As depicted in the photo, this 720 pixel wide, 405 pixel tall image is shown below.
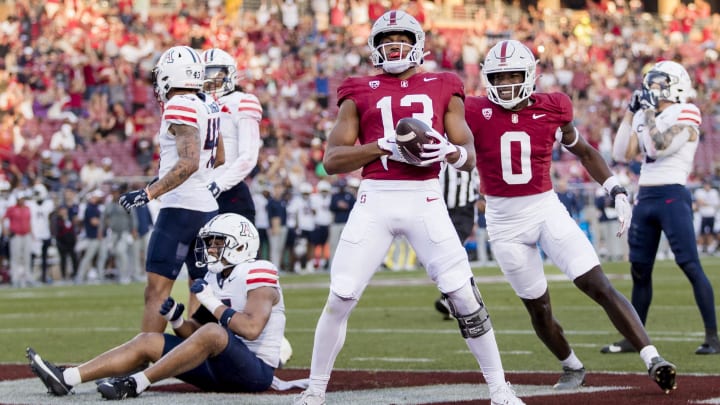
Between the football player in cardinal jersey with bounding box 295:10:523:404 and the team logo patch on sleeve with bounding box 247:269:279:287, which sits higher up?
the football player in cardinal jersey with bounding box 295:10:523:404

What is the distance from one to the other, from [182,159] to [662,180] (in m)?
3.40

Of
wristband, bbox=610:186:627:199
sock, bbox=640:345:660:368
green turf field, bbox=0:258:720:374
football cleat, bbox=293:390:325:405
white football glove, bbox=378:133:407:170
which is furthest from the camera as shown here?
green turf field, bbox=0:258:720:374

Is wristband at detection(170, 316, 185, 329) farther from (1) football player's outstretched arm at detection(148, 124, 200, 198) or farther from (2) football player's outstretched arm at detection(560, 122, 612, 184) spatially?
(2) football player's outstretched arm at detection(560, 122, 612, 184)

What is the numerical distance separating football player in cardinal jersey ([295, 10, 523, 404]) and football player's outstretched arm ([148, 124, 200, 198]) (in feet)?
4.75

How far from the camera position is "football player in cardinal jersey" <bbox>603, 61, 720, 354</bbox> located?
28.0ft

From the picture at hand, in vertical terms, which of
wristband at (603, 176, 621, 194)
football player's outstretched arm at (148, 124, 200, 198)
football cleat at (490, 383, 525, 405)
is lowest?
football cleat at (490, 383, 525, 405)

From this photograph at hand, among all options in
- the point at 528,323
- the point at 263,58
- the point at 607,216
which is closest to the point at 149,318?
the point at 528,323

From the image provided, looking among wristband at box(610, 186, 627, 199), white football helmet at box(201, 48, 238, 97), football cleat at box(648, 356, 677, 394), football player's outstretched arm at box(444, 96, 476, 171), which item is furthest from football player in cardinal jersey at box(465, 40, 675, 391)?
white football helmet at box(201, 48, 238, 97)

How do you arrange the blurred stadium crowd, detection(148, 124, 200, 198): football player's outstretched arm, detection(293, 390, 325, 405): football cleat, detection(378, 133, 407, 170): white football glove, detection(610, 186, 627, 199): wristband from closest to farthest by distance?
detection(378, 133, 407, 170): white football glove < detection(293, 390, 325, 405): football cleat < detection(610, 186, 627, 199): wristband < detection(148, 124, 200, 198): football player's outstretched arm < the blurred stadium crowd

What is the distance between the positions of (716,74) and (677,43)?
101 inches

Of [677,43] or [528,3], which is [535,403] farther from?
[528,3]

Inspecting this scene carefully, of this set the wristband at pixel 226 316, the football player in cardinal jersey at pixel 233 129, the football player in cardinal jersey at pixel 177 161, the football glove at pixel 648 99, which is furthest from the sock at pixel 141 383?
the football glove at pixel 648 99

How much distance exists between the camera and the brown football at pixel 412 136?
209 inches

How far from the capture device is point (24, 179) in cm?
2095
